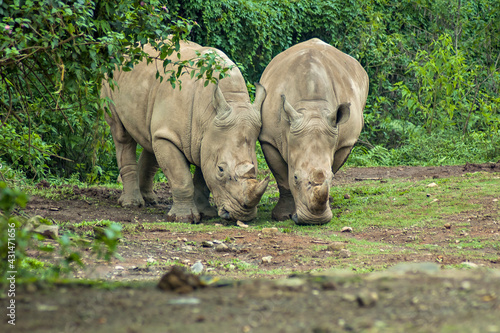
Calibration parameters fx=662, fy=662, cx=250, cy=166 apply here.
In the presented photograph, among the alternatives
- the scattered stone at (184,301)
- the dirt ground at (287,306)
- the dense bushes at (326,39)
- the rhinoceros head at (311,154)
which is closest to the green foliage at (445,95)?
the dense bushes at (326,39)

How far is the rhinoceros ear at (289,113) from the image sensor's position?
713 centimetres

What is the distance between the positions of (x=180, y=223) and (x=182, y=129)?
1111 millimetres

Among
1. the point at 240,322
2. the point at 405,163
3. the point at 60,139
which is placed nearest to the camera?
the point at 240,322

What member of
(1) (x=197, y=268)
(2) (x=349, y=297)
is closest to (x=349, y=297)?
(2) (x=349, y=297)

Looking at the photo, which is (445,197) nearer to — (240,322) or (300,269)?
(300,269)

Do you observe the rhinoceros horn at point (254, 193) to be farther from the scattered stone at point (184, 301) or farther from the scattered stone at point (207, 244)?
the scattered stone at point (184, 301)

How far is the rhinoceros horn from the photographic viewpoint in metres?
6.77

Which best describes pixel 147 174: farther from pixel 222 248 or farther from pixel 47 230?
pixel 47 230

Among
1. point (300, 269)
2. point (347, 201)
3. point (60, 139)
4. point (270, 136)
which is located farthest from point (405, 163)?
point (300, 269)

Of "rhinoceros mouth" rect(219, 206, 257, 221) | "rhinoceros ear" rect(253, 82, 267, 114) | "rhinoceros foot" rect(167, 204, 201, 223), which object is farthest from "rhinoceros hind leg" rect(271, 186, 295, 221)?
"rhinoceros ear" rect(253, 82, 267, 114)

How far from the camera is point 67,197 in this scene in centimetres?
835

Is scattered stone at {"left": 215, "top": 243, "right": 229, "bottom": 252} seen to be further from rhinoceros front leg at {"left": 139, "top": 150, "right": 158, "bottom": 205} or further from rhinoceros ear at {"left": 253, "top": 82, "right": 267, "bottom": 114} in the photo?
rhinoceros front leg at {"left": 139, "top": 150, "right": 158, "bottom": 205}

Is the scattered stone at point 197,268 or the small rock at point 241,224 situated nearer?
the scattered stone at point 197,268

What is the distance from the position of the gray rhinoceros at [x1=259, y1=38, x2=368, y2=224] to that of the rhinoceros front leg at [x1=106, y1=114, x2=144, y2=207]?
76.4 inches
